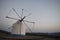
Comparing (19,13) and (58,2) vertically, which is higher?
(58,2)

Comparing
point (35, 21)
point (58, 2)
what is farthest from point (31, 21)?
point (58, 2)

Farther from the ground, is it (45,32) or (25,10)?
(25,10)

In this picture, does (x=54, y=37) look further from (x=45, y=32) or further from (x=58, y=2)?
(x=58, y=2)

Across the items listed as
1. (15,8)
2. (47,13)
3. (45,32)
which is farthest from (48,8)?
(15,8)

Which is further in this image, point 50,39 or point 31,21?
point 31,21

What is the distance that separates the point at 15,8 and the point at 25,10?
24 centimetres

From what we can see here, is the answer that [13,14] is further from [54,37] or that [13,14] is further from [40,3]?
[54,37]

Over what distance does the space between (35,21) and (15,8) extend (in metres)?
0.54

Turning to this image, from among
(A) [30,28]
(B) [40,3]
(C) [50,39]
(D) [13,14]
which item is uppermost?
(B) [40,3]

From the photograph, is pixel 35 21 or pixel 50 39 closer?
pixel 50 39

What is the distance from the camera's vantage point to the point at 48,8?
2.79 metres

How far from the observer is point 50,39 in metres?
2.66

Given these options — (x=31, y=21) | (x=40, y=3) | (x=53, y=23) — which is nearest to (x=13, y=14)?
(x=31, y=21)

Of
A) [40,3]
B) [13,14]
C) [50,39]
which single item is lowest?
[50,39]
